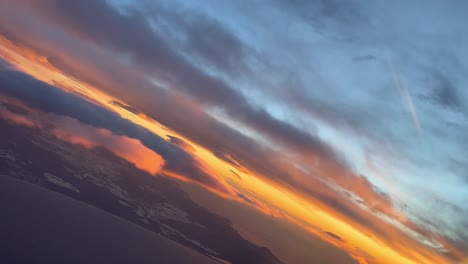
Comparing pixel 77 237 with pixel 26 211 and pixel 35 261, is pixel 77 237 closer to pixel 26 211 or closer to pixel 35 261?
pixel 26 211

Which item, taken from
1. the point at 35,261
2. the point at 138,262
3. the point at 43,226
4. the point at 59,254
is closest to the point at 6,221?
the point at 43,226

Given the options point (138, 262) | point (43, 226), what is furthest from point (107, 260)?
point (43, 226)

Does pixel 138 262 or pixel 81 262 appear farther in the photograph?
pixel 138 262

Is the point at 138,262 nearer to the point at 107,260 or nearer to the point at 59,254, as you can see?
the point at 107,260

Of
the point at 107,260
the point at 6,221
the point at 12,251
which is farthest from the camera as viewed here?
the point at 107,260

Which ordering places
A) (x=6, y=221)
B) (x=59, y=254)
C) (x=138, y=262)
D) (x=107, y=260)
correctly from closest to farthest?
1. (x=59, y=254)
2. (x=6, y=221)
3. (x=107, y=260)
4. (x=138, y=262)

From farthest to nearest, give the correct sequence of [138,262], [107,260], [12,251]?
[138,262]
[107,260]
[12,251]

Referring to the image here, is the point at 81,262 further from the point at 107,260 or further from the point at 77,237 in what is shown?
the point at 77,237

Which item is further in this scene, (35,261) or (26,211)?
(26,211)

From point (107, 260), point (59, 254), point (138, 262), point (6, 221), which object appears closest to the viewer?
point (59, 254)
